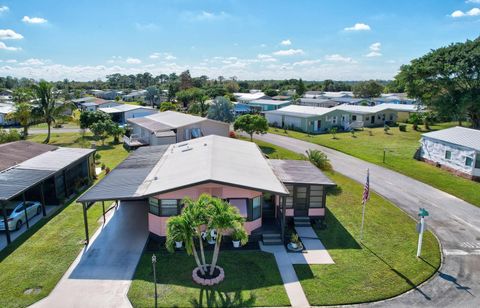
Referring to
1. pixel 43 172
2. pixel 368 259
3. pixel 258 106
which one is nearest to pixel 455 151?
pixel 368 259

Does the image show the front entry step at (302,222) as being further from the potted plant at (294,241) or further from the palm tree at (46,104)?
the palm tree at (46,104)

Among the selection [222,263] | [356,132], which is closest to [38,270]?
[222,263]

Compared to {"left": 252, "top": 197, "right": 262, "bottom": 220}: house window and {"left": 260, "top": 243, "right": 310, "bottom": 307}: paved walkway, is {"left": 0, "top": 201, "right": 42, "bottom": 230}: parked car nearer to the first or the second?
{"left": 252, "top": 197, "right": 262, "bottom": 220}: house window

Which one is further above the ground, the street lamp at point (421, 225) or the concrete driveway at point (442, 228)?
the street lamp at point (421, 225)

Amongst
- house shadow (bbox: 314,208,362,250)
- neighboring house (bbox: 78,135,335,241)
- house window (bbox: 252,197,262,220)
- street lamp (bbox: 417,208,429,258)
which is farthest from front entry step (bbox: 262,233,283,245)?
street lamp (bbox: 417,208,429,258)

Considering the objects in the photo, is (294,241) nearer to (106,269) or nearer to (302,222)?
(302,222)

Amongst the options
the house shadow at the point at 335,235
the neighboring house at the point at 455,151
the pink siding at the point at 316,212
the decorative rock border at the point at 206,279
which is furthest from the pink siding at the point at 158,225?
the neighboring house at the point at 455,151
